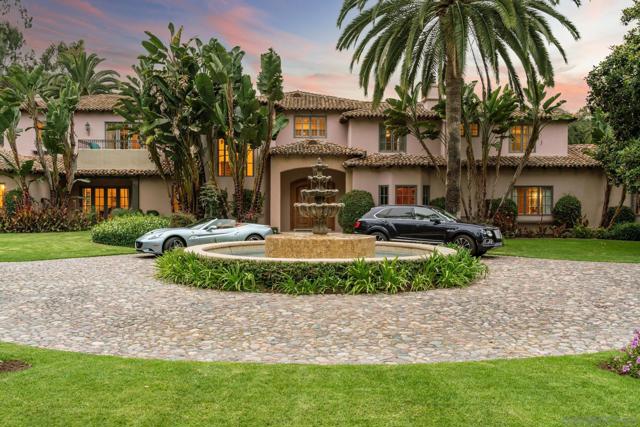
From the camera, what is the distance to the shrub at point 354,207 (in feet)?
84.6

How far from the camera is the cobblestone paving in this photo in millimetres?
6918

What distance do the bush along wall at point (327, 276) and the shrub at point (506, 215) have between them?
52.8 feet

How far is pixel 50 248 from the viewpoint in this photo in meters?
19.5

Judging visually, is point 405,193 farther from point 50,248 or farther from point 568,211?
point 50,248

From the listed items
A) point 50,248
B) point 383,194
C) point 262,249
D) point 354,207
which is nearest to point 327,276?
point 262,249

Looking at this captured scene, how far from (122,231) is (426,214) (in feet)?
38.6

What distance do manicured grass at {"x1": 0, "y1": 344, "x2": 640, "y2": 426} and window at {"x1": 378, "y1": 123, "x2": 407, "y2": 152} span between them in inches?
953

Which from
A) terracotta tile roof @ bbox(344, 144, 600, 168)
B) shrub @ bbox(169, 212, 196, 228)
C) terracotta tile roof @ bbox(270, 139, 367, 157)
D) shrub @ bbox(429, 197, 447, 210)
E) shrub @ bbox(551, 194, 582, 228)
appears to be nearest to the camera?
shrub @ bbox(169, 212, 196, 228)

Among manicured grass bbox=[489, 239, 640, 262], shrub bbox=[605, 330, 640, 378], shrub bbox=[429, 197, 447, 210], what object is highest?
shrub bbox=[429, 197, 447, 210]

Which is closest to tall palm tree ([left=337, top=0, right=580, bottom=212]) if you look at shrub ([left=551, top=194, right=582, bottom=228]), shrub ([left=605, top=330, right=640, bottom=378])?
shrub ([left=551, top=194, right=582, bottom=228])

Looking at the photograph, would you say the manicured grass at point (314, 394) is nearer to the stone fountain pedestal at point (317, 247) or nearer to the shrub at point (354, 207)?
the stone fountain pedestal at point (317, 247)

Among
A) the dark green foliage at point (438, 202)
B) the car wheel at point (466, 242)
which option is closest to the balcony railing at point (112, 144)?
the dark green foliage at point (438, 202)

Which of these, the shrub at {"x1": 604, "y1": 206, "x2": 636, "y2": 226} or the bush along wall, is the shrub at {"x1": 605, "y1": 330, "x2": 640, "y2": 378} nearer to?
the bush along wall

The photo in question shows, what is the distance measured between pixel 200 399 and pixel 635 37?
19939 mm
